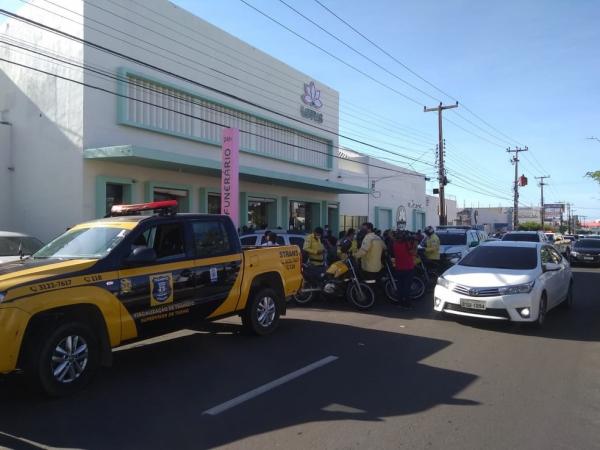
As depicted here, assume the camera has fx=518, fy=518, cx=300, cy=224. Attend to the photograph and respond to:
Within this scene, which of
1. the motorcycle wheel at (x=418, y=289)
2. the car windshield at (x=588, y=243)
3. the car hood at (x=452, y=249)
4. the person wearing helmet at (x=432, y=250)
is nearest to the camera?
the motorcycle wheel at (x=418, y=289)

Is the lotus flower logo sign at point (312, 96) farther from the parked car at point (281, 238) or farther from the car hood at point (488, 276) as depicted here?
the car hood at point (488, 276)

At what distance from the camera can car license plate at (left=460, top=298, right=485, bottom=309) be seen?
27.6ft

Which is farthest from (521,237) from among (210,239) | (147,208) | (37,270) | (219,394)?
(37,270)

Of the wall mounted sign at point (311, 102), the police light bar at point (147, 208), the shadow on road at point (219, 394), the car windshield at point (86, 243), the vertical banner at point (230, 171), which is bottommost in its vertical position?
the shadow on road at point (219, 394)

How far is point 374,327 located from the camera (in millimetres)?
8898

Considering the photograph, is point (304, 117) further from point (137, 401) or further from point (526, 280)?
point (137, 401)

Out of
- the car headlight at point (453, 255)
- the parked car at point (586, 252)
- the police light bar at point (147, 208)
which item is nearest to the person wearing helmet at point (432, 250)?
the car headlight at point (453, 255)

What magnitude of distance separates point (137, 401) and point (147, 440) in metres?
1.00

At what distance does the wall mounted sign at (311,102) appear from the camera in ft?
85.8

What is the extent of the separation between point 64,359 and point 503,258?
7.63 meters

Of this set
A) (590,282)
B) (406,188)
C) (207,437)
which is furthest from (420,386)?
(406,188)

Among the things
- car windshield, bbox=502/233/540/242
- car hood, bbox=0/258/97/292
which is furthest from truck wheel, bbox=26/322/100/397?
car windshield, bbox=502/233/540/242

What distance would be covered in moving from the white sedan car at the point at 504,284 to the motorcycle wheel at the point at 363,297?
1.87m

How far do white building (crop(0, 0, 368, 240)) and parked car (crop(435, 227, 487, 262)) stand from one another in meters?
7.01
